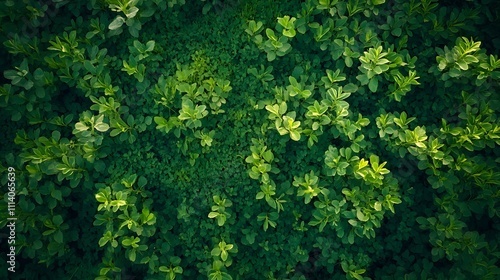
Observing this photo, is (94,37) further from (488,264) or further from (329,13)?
(488,264)

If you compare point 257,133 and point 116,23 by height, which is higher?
point 116,23

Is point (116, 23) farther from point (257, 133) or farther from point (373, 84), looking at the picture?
point (373, 84)

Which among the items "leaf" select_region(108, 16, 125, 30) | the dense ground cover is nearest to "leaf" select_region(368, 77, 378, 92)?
the dense ground cover

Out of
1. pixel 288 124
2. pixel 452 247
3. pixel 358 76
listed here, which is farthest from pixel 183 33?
pixel 452 247

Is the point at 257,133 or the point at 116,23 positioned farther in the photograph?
the point at 257,133

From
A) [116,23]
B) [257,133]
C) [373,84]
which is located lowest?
[257,133]

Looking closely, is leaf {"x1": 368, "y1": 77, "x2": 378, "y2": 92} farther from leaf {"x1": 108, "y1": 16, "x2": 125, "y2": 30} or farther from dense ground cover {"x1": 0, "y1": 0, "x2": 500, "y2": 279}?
leaf {"x1": 108, "y1": 16, "x2": 125, "y2": 30}

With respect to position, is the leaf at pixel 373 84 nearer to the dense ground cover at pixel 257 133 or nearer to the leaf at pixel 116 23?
the dense ground cover at pixel 257 133

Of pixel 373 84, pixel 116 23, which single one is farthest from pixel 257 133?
pixel 116 23
